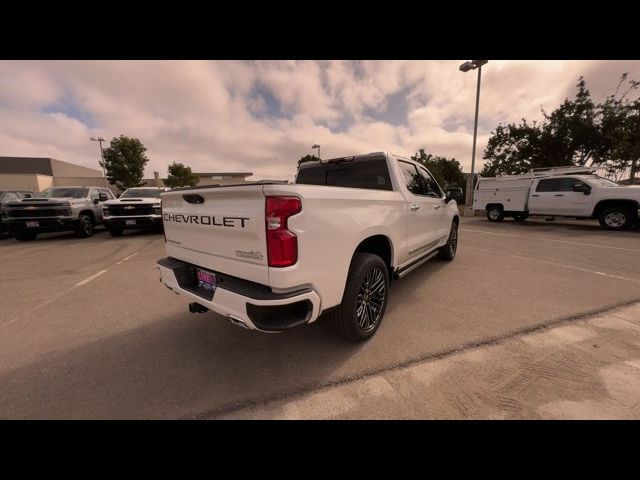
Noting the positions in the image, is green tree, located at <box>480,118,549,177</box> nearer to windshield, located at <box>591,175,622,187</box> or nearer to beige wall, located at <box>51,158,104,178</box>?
windshield, located at <box>591,175,622,187</box>

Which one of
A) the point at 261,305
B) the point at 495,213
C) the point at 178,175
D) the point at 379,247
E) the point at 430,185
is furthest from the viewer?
the point at 178,175

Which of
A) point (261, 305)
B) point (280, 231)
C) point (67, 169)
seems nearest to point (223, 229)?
point (280, 231)

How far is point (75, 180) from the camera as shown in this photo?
56406 mm

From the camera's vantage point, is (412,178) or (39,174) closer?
(412,178)

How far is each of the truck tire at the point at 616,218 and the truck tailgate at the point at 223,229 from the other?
13218 mm

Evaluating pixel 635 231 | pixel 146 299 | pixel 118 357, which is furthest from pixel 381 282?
pixel 635 231

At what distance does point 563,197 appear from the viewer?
424 inches

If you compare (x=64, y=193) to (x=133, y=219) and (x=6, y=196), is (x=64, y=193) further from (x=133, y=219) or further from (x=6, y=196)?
(x=133, y=219)

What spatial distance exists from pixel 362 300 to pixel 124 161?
138ft

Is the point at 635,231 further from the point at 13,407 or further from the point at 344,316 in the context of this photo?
the point at 13,407

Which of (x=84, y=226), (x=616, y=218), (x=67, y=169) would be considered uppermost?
(x=67, y=169)

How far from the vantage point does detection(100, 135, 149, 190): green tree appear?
3416 cm
